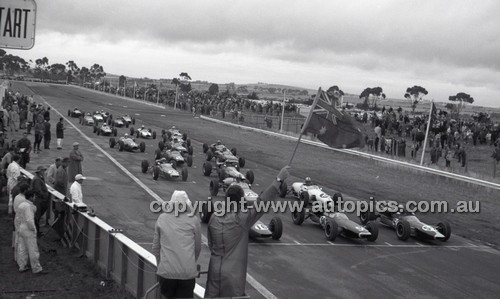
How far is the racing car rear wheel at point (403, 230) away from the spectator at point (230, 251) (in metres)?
11.1

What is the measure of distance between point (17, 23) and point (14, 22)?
3 centimetres

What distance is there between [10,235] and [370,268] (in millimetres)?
8579

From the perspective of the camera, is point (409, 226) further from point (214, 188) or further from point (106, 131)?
point (106, 131)

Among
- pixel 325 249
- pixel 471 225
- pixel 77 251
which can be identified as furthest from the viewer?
pixel 471 225

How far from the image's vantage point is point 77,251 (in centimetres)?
1154

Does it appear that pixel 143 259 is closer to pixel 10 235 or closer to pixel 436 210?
pixel 10 235

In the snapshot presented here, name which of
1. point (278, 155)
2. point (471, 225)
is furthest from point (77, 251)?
point (278, 155)

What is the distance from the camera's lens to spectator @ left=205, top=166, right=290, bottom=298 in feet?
19.7

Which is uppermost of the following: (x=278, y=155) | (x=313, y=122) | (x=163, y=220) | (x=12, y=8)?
(x=12, y=8)

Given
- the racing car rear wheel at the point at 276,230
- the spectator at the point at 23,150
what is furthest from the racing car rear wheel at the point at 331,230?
the spectator at the point at 23,150

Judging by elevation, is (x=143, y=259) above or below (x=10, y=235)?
above

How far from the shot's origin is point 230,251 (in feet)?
19.8

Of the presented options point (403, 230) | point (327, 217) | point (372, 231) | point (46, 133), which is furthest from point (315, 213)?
point (46, 133)

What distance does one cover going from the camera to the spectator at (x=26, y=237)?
1015cm
